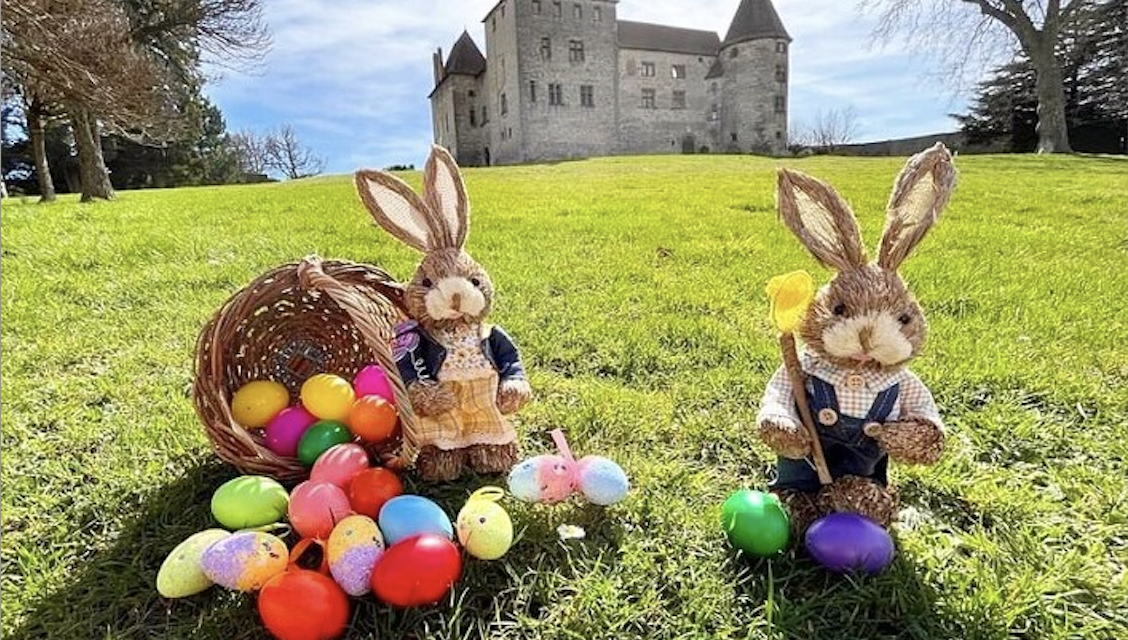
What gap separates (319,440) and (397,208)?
59 centimetres

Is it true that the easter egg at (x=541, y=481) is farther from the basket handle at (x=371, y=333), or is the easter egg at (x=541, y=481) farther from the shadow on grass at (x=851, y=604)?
the shadow on grass at (x=851, y=604)

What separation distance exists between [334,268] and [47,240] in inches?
187

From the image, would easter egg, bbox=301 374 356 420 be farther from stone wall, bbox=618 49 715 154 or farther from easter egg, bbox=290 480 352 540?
stone wall, bbox=618 49 715 154

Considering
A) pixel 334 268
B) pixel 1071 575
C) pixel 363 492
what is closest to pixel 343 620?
pixel 363 492

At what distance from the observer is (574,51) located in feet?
110

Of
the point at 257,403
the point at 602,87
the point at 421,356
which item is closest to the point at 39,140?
the point at 257,403

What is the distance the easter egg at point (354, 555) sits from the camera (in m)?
1.28

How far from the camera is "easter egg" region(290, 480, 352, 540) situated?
4.66 ft

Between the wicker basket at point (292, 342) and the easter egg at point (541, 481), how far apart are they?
9.4 inches

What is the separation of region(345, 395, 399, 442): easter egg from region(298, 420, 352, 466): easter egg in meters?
0.03

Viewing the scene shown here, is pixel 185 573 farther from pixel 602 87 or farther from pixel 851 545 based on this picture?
pixel 602 87

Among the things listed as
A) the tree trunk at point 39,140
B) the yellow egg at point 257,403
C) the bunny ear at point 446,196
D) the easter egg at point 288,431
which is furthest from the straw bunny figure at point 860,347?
the tree trunk at point 39,140

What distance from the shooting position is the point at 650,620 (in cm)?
129

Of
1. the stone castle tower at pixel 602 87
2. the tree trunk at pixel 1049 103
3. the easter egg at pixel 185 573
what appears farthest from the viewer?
the stone castle tower at pixel 602 87
